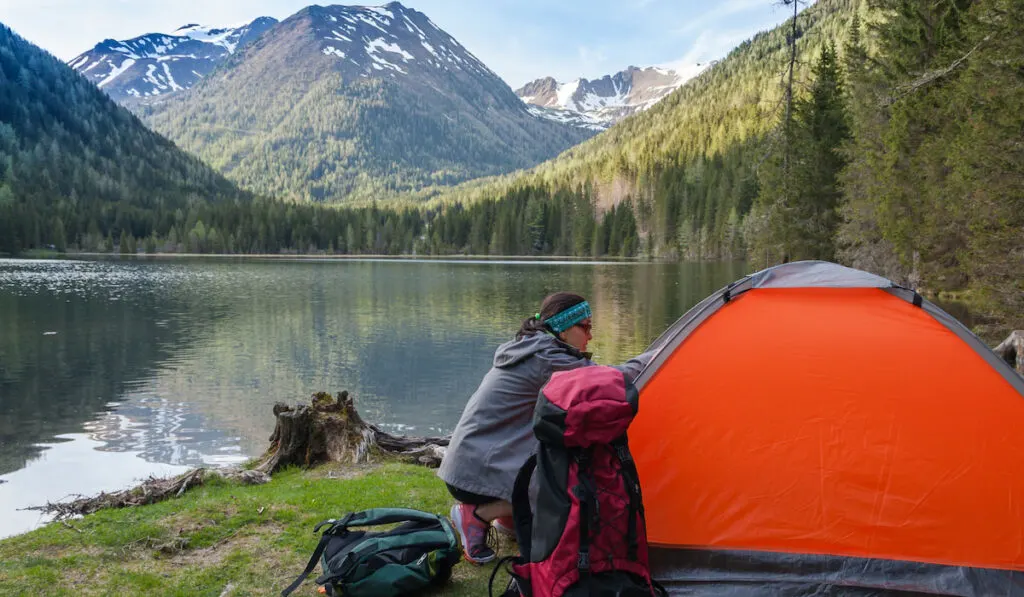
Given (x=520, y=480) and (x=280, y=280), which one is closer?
(x=520, y=480)

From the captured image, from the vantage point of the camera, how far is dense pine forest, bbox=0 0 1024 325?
1628 centimetres

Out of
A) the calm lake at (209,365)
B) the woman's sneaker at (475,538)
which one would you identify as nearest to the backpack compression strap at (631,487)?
the woman's sneaker at (475,538)

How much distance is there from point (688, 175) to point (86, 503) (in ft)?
378

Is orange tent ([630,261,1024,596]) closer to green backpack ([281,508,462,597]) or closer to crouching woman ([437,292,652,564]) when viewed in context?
crouching woman ([437,292,652,564])

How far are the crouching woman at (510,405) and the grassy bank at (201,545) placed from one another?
31.7 inches

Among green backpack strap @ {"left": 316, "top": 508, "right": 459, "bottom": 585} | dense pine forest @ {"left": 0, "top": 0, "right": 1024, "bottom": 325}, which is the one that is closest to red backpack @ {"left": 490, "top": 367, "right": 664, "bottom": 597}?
green backpack strap @ {"left": 316, "top": 508, "right": 459, "bottom": 585}

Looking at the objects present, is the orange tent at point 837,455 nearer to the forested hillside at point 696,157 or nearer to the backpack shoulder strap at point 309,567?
the backpack shoulder strap at point 309,567

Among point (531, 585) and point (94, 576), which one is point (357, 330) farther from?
point (531, 585)

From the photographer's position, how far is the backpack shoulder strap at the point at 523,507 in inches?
161

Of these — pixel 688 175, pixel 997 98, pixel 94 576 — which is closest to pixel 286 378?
pixel 94 576

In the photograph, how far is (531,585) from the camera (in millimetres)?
3783

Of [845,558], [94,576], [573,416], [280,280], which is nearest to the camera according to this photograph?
[573,416]

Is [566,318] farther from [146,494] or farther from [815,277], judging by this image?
[146,494]

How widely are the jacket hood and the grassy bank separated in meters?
1.67
